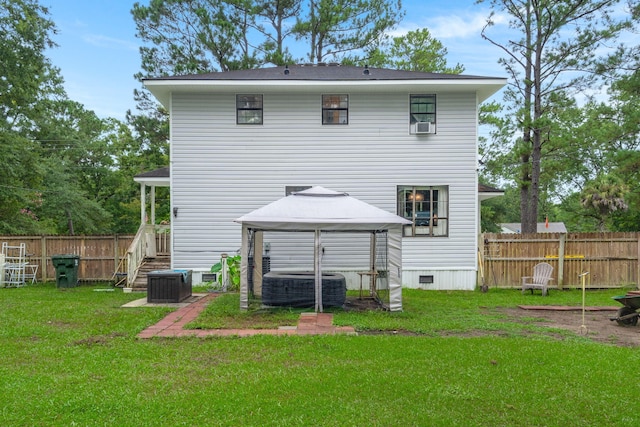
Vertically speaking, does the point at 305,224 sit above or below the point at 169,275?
above

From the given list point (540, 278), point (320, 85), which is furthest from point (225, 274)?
point (540, 278)

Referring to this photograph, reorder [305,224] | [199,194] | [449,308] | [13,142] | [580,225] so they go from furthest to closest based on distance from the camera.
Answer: [580,225], [13,142], [199,194], [449,308], [305,224]

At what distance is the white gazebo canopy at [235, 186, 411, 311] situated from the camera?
862cm

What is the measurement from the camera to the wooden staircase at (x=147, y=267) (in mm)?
12367

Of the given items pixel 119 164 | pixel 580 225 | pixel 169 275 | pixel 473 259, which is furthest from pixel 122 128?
pixel 580 225

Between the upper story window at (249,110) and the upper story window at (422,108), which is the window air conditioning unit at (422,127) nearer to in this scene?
the upper story window at (422,108)

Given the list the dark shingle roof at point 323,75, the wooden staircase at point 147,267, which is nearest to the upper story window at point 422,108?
Result: the dark shingle roof at point 323,75

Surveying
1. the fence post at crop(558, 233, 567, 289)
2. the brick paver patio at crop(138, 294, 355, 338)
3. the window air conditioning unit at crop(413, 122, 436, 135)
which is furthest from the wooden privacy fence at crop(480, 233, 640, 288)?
the brick paver patio at crop(138, 294, 355, 338)

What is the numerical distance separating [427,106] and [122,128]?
24217mm

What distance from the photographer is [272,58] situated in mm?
20109

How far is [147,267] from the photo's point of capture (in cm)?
1323

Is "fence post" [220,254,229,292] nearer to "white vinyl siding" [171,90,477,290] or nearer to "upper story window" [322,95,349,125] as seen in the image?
"white vinyl siding" [171,90,477,290]

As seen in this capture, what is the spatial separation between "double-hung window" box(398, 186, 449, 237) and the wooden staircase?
276 inches

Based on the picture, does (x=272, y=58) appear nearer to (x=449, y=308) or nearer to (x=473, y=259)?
(x=473, y=259)
